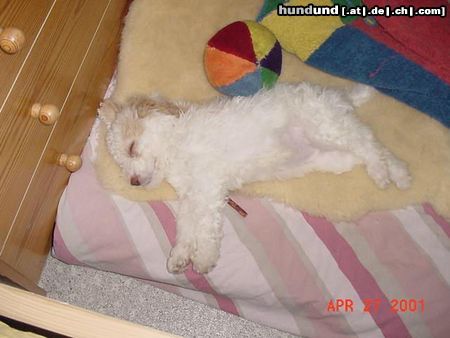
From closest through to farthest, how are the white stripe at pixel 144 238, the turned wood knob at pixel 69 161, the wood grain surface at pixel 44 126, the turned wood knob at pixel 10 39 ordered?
the turned wood knob at pixel 10 39 < the wood grain surface at pixel 44 126 < the turned wood knob at pixel 69 161 < the white stripe at pixel 144 238

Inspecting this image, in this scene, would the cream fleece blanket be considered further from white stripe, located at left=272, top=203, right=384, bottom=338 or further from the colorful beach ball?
the colorful beach ball

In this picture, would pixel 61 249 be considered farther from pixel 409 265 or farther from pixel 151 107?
pixel 409 265

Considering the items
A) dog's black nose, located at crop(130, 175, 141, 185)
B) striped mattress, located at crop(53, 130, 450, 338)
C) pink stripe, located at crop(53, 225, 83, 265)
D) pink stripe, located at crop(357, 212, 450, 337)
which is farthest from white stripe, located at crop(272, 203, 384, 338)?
pink stripe, located at crop(53, 225, 83, 265)

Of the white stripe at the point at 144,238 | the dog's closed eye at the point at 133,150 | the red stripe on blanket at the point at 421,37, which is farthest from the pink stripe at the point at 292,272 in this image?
the red stripe on blanket at the point at 421,37

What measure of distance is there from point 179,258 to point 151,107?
0.57 metres

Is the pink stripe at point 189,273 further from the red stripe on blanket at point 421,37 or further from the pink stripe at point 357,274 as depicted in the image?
the red stripe on blanket at point 421,37

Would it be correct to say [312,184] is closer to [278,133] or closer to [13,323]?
[278,133]

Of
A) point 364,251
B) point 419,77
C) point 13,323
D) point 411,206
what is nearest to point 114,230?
point 13,323

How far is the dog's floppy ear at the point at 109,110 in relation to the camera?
1.71 metres

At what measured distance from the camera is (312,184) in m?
1.76

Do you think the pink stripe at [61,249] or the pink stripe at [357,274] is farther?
the pink stripe at [61,249]

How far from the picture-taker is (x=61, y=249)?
1.72 metres

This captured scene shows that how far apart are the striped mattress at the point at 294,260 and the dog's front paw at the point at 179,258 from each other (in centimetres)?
7

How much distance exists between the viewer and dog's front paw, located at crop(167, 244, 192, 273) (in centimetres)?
161
